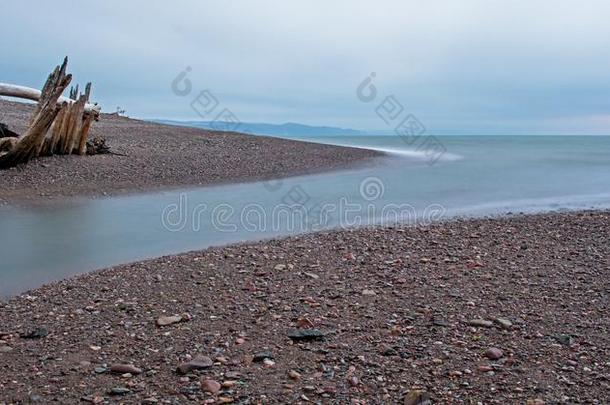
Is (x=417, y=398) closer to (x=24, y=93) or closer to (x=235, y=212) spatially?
(x=235, y=212)

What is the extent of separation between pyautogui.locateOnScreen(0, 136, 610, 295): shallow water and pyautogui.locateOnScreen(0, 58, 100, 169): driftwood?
2.88m

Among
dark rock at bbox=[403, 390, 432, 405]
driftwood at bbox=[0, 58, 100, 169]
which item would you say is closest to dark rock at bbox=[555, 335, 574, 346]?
dark rock at bbox=[403, 390, 432, 405]

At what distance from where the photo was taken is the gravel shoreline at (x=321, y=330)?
3.34 meters

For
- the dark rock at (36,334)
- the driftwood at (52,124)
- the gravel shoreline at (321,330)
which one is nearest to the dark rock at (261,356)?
the gravel shoreline at (321,330)

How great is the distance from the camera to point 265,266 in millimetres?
5910

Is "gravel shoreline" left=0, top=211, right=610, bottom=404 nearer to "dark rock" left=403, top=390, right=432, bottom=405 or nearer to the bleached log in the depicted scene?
"dark rock" left=403, top=390, right=432, bottom=405

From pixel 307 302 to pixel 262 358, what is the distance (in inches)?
44.5

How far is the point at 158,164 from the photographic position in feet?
48.8

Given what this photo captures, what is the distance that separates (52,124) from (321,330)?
11.7 m

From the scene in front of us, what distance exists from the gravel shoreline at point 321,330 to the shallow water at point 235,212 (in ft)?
3.84

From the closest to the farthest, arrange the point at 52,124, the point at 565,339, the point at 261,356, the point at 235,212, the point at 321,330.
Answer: the point at 261,356
the point at 565,339
the point at 321,330
the point at 235,212
the point at 52,124

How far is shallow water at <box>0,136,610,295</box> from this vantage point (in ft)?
23.4

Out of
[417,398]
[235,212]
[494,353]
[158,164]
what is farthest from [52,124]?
[417,398]

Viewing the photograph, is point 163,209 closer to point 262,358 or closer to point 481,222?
point 481,222
